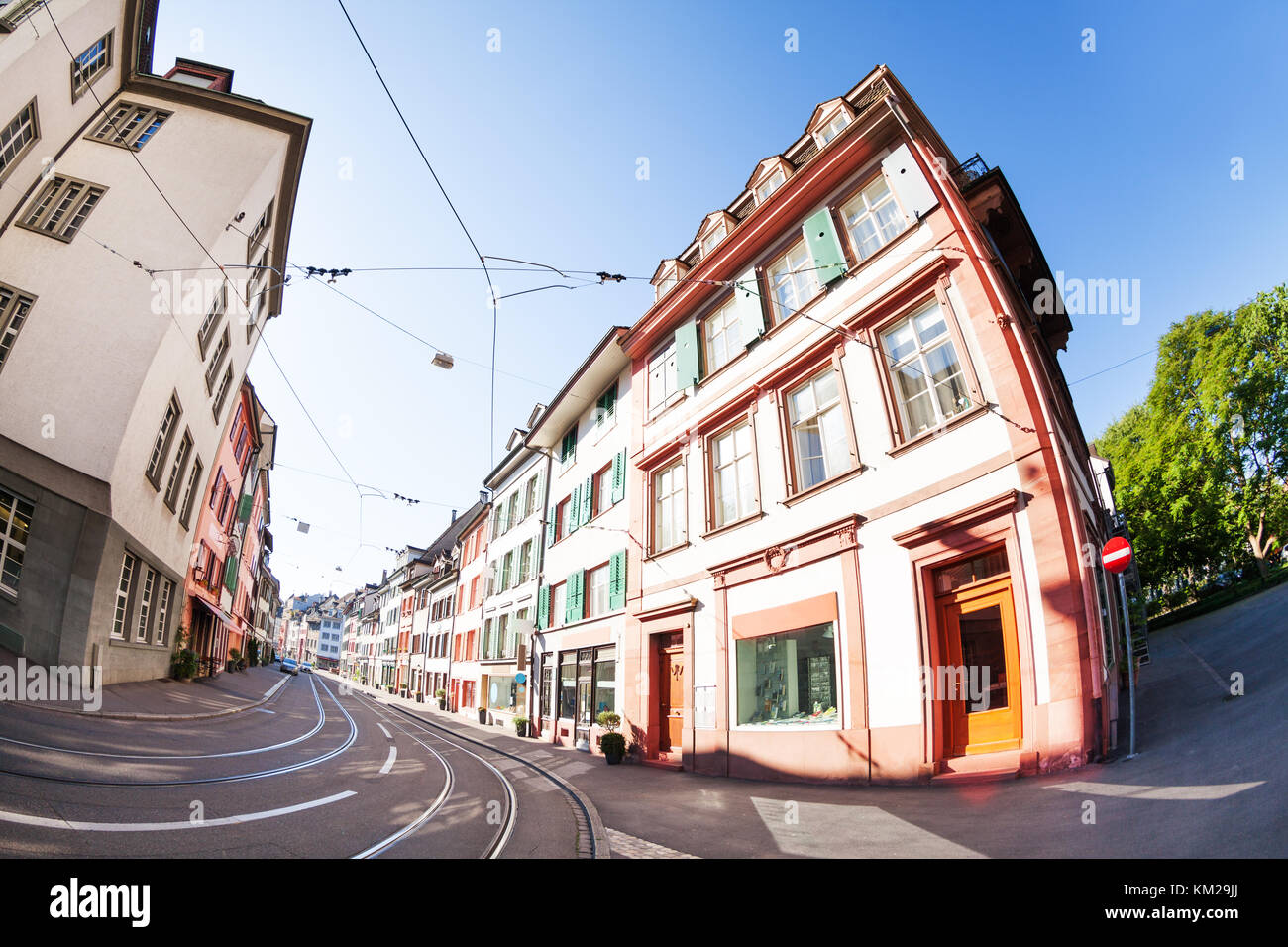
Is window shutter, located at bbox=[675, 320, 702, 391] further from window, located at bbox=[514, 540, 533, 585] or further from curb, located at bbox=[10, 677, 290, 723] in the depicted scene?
curb, located at bbox=[10, 677, 290, 723]

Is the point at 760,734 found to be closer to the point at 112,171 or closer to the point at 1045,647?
the point at 1045,647

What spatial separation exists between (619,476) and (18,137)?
1568 centimetres

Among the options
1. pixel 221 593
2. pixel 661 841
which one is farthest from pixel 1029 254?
pixel 221 593

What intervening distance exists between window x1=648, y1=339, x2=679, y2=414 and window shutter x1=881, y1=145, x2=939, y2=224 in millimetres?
7043

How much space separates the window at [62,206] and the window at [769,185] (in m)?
16.8

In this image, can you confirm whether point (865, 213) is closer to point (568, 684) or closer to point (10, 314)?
point (568, 684)

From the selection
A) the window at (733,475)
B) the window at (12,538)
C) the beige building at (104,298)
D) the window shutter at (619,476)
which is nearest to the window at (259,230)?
the beige building at (104,298)

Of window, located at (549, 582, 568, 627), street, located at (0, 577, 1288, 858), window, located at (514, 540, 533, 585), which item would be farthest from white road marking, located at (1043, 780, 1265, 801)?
window, located at (514, 540, 533, 585)

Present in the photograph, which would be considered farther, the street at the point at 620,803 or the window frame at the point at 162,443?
the window frame at the point at 162,443

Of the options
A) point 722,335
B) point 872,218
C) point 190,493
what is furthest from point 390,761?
point 190,493

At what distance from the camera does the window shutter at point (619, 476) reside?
16.8m

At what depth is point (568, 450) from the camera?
73.5ft

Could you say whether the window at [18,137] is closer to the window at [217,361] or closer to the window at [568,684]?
the window at [217,361]
